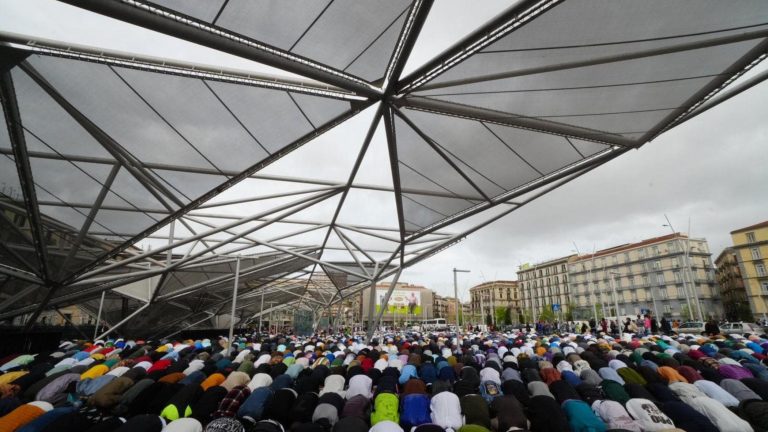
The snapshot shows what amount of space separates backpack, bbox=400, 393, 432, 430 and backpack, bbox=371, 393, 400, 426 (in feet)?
0.66

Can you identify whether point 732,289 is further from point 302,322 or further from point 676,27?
point 676,27

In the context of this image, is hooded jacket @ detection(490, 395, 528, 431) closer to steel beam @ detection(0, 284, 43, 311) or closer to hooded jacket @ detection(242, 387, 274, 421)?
hooded jacket @ detection(242, 387, 274, 421)

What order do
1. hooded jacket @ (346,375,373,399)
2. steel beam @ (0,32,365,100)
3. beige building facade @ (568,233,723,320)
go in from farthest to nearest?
beige building facade @ (568,233,723,320) < hooded jacket @ (346,375,373,399) < steel beam @ (0,32,365,100)

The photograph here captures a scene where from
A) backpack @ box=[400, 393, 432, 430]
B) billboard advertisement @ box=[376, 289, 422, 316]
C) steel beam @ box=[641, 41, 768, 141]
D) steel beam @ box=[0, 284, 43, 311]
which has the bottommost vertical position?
backpack @ box=[400, 393, 432, 430]

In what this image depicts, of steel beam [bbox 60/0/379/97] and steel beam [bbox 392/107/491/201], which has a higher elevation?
steel beam [bbox 392/107/491/201]

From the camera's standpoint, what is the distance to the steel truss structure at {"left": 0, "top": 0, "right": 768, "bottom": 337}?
23.7 ft

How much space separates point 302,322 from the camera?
56312 millimetres

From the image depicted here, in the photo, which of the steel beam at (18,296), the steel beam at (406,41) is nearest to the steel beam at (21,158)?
the steel beam at (18,296)

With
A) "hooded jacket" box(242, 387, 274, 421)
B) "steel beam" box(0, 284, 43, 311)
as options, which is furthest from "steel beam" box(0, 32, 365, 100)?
"steel beam" box(0, 284, 43, 311)

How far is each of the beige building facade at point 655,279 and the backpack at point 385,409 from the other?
91287mm

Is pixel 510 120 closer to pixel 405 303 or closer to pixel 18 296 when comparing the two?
pixel 18 296

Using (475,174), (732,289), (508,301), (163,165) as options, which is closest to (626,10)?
(475,174)

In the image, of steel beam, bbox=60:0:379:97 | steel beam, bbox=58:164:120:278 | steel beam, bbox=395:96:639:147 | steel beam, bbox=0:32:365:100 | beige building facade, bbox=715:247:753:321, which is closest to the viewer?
steel beam, bbox=60:0:379:97

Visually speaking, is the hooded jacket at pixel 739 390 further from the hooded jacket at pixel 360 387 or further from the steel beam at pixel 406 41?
the steel beam at pixel 406 41
